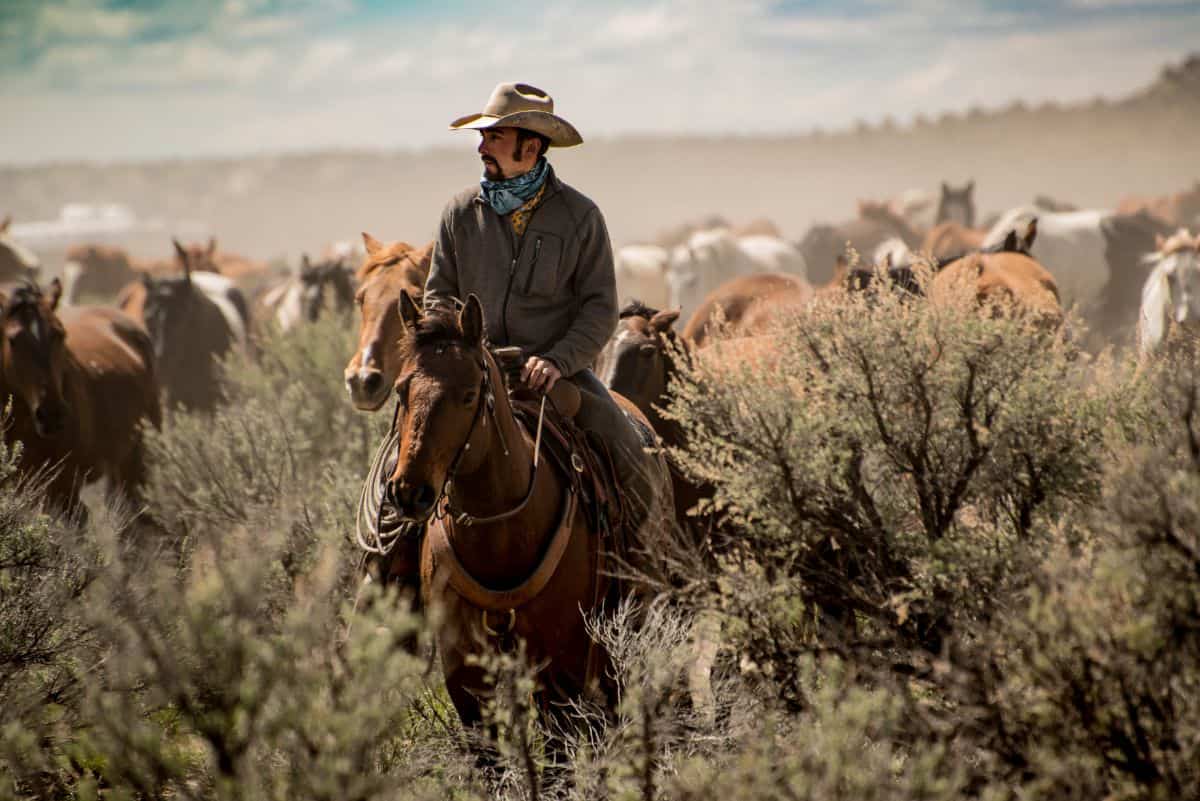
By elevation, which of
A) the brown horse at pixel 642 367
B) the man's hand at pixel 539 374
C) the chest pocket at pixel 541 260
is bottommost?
the brown horse at pixel 642 367

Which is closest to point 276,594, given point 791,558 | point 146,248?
point 791,558

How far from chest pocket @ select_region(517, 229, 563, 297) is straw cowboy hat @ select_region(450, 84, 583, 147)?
0.41m

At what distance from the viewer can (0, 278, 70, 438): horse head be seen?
27.0ft

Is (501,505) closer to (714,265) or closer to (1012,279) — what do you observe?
(1012,279)

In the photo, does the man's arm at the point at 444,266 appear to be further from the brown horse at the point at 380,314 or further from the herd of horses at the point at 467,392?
the herd of horses at the point at 467,392

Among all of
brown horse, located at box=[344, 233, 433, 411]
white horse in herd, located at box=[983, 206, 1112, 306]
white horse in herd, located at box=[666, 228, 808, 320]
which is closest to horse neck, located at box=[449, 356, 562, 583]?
brown horse, located at box=[344, 233, 433, 411]

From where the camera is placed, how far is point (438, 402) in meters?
3.97

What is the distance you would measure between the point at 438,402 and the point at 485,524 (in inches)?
27.6

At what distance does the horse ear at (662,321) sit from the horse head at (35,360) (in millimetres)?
4193

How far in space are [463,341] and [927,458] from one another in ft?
5.96

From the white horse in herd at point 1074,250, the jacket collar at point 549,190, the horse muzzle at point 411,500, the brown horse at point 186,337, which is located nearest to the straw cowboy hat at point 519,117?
the jacket collar at point 549,190

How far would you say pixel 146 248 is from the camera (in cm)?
10706

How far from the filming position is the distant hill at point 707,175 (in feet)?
310

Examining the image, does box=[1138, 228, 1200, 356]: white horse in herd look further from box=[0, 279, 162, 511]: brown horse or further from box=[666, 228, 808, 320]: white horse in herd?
box=[666, 228, 808, 320]: white horse in herd
